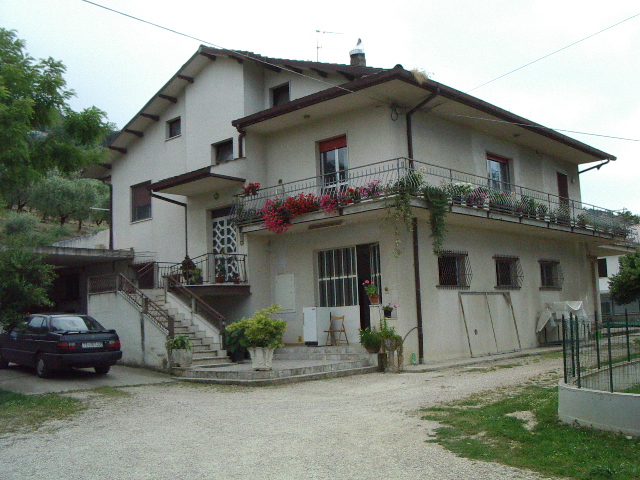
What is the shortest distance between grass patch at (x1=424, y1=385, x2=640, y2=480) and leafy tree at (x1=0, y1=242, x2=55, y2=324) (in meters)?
8.60

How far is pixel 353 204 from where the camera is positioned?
15.2 m

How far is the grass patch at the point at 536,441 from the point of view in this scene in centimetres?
585

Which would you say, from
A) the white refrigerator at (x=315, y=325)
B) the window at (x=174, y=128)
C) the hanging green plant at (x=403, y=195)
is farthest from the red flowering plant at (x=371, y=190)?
the window at (x=174, y=128)

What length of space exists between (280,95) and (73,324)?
971cm

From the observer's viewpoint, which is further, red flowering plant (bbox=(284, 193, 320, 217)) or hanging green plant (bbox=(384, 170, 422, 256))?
red flowering plant (bbox=(284, 193, 320, 217))

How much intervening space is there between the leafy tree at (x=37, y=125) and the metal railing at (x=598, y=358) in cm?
940

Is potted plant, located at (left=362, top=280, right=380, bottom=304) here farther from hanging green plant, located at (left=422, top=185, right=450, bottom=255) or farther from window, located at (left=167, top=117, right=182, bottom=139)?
window, located at (left=167, top=117, right=182, bottom=139)

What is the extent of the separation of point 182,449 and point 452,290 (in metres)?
11.4

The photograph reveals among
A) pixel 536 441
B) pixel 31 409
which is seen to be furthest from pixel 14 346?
pixel 536 441

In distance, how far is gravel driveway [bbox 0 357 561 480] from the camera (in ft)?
20.4

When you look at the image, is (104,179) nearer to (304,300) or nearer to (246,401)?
(304,300)

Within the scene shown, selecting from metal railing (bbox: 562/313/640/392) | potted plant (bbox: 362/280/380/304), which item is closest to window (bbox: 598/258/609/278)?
potted plant (bbox: 362/280/380/304)

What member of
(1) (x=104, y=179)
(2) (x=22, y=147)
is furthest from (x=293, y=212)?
(1) (x=104, y=179)

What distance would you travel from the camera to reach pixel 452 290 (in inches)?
679
